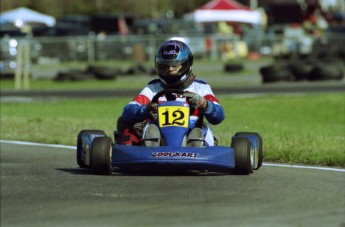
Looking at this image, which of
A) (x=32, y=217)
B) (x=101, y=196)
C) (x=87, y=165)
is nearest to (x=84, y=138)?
(x=87, y=165)

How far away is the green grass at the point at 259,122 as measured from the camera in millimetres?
12391

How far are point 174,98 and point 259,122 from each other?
23.7 ft

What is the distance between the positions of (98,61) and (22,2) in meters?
14.9

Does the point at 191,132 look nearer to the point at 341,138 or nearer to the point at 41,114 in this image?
the point at 341,138

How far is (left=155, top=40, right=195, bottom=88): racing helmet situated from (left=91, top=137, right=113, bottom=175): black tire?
92 centimetres

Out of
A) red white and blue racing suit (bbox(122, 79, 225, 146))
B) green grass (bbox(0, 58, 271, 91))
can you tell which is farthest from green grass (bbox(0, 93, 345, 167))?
green grass (bbox(0, 58, 271, 91))

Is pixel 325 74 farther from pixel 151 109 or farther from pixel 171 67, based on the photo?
pixel 151 109

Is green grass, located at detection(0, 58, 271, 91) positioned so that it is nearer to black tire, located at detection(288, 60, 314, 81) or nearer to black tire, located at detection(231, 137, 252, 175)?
Result: black tire, located at detection(288, 60, 314, 81)

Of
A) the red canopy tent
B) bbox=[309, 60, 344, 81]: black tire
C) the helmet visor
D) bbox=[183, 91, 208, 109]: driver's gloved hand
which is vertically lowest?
bbox=[309, 60, 344, 81]: black tire

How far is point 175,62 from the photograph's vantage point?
33.2 ft

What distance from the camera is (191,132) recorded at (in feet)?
32.1

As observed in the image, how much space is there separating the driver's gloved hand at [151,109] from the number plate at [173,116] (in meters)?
0.10

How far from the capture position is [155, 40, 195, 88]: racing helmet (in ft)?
33.2

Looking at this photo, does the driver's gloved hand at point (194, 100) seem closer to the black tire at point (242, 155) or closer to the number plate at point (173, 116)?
the number plate at point (173, 116)
